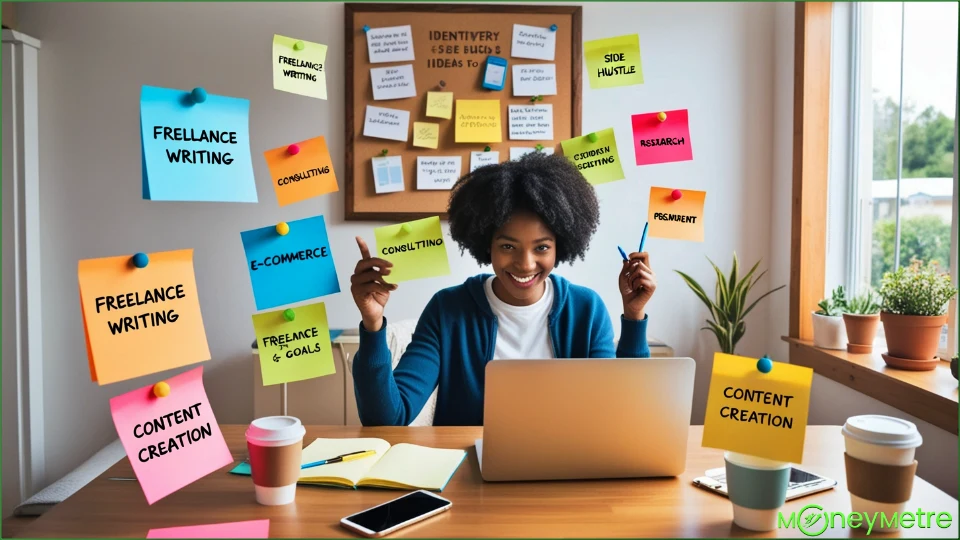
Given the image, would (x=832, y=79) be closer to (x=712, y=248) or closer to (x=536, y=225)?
(x=712, y=248)

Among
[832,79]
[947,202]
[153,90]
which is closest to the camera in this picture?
[153,90]

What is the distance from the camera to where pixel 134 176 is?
2750 mm

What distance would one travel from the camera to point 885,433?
0.93 metres

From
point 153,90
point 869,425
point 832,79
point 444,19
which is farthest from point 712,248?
point 153,90

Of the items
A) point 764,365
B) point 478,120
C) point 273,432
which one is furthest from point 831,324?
point 273,432

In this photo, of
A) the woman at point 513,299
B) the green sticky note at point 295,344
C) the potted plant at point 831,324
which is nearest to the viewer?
the green sticky note at point 295,344

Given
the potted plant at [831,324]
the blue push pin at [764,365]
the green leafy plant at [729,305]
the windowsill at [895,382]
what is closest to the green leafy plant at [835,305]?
the potted plant at [831,324]

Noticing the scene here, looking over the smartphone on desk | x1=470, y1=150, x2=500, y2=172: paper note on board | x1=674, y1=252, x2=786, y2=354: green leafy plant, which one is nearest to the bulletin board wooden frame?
x1=470, y1=150, x2=500, y2=172: paper note on board

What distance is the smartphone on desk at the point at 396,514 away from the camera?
0.94 m

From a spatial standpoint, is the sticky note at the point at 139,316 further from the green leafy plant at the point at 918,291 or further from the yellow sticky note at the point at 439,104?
the green leafy plant at the point at 918,291

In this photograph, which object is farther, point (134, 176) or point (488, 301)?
point (134, 176)

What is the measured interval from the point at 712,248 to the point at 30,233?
278 cm

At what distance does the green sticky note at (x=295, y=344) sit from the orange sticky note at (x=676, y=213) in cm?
74

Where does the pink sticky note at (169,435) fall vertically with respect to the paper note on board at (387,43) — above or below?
below
